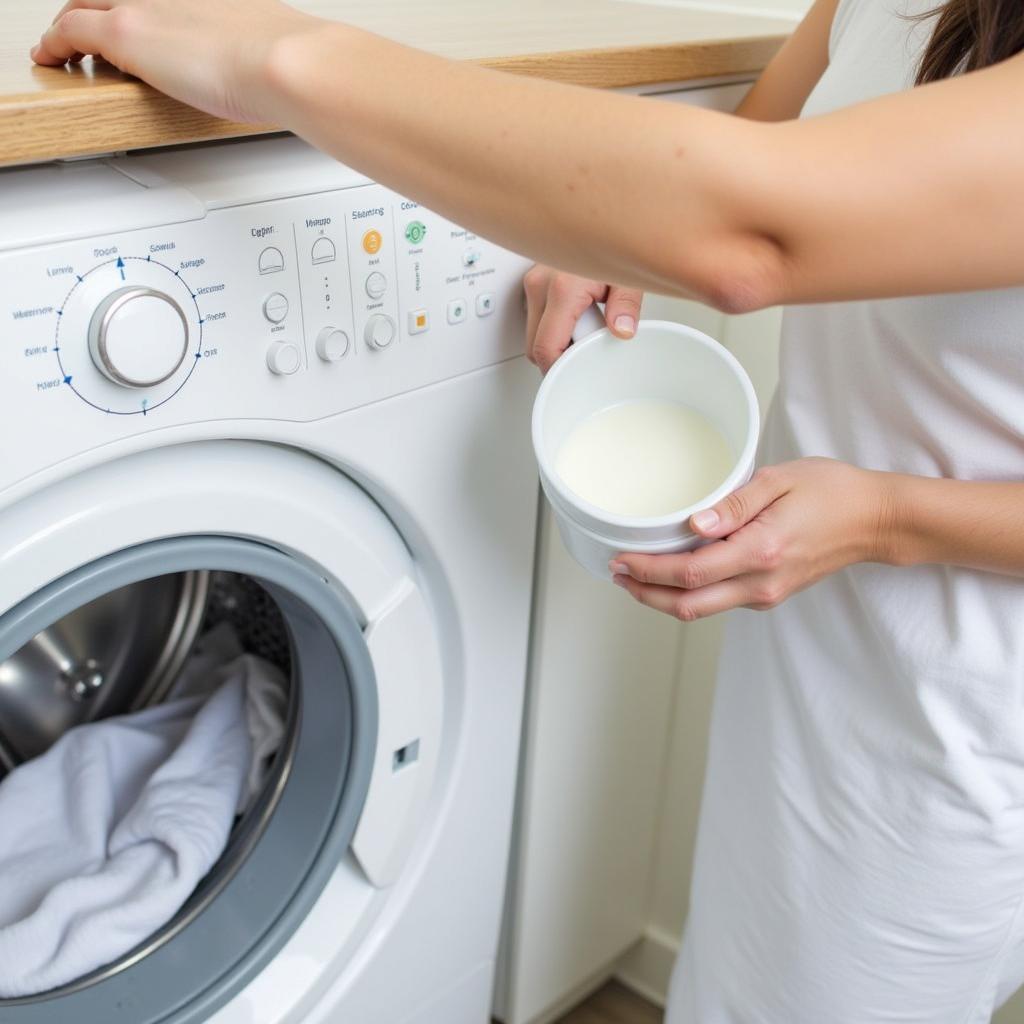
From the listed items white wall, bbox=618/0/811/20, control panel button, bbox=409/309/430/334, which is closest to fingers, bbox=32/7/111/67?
control panel button, bbox=409/309/430/334

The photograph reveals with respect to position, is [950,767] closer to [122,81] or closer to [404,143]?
[404,143]

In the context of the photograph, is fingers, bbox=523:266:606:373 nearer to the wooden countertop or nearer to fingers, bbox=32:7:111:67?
the wooden countertop

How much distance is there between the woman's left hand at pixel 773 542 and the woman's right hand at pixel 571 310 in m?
0.13

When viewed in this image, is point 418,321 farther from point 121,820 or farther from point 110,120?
point 121,820

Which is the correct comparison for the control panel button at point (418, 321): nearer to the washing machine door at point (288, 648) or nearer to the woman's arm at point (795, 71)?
the washing machine door at point (288, 648)

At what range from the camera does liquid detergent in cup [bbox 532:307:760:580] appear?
0.60m

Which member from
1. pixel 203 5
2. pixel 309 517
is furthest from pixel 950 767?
pixel 203 5

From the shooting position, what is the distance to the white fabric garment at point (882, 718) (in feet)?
2.14

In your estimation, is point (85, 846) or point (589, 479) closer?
point (589, 479)

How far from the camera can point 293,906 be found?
2.70 feet

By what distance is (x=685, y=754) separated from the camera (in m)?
1.21

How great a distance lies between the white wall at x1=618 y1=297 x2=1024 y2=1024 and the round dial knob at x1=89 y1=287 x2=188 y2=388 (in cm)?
44

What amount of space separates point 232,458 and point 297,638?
0.66 ft

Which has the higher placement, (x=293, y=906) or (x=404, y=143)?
(x=404, y=143)
